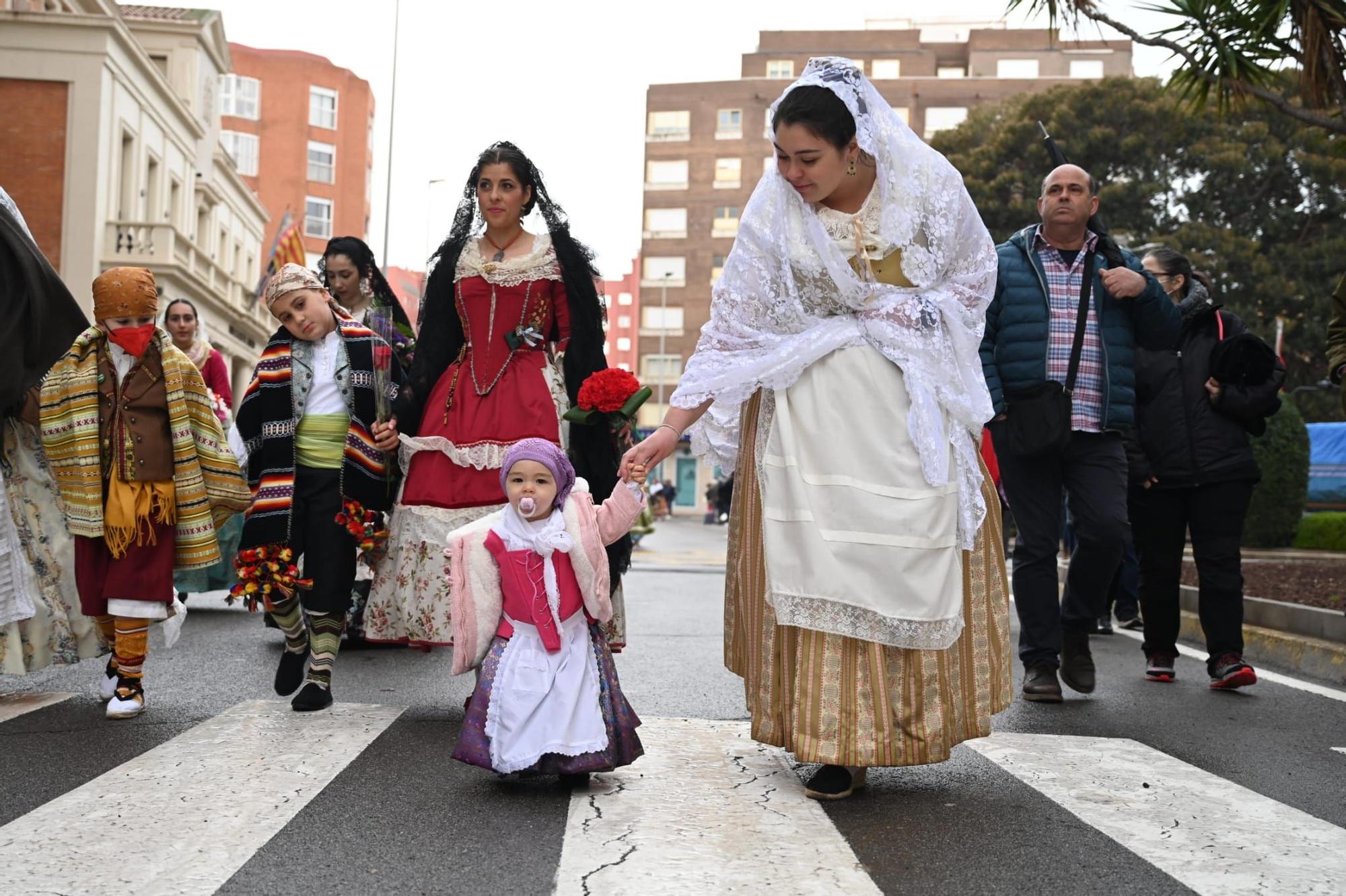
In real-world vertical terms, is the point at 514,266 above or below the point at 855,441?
above

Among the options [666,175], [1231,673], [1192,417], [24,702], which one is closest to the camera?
[24,702]

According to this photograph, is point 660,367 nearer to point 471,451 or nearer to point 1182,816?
point 471,451

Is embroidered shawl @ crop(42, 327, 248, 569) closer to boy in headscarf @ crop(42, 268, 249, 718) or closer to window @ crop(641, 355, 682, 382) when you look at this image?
boy in headscarf @ crop(42, 268, 249, 718)

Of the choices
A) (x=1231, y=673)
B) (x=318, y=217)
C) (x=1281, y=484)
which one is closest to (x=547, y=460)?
(x=1231, y=673)

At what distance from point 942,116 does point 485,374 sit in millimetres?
68469

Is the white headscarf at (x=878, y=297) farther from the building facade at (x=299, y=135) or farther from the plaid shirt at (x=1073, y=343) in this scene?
the building facade at (x=299, y=135)

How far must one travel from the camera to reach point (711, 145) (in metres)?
73.1

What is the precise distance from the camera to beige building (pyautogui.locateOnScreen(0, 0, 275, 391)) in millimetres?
30562

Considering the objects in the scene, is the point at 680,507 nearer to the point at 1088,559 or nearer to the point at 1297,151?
the point at 1297,151

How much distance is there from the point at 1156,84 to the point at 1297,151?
13.2 feet

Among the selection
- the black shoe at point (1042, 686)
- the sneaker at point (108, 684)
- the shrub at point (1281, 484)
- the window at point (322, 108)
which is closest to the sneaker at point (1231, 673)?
the black shoe at point (1042, 686)

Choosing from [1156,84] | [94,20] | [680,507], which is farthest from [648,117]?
[94,20]

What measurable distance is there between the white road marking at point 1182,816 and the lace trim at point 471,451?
2.01 metres

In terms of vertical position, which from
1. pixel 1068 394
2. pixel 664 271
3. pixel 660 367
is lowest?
pixel 1068 394
